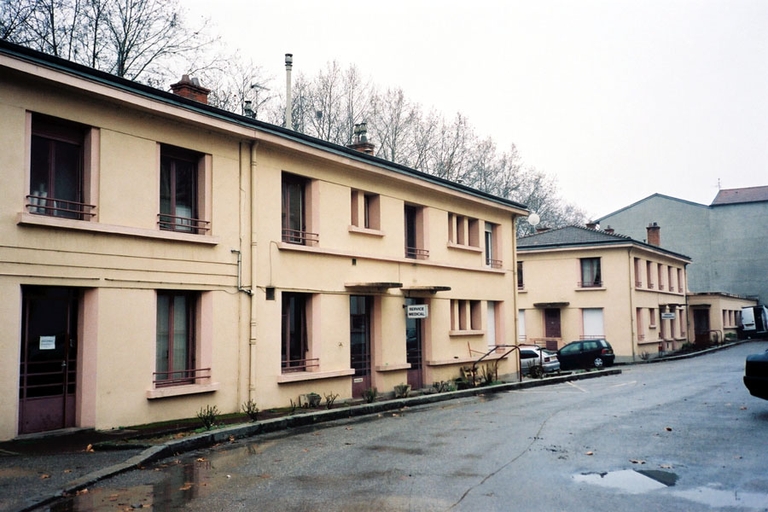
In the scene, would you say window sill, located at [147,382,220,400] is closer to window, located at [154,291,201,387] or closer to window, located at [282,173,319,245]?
window, located at [154,291,201,387]

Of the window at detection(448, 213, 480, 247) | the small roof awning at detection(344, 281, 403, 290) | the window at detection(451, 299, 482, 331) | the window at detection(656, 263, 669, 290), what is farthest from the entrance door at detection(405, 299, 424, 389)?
the window at detection(656, 263, 669, 290)

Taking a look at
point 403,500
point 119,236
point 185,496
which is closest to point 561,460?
point 403,500

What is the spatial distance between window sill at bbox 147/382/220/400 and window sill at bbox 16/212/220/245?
294 cm

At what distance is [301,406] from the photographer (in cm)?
1568

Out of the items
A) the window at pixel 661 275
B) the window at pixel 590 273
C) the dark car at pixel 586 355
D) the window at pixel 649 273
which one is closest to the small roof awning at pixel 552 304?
Answer: the window at pixel 590 273

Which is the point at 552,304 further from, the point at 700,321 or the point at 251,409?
the point at 251,409

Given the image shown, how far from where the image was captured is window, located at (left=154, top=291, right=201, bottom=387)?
13.4 meters

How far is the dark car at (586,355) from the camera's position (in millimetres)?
31531

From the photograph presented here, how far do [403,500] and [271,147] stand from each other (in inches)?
405

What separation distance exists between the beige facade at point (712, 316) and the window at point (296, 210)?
37703 mm

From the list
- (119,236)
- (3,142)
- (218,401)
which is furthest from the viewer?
(218,401)

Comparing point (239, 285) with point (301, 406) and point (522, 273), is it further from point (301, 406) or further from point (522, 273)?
point (522, 273)

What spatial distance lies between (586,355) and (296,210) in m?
19.9

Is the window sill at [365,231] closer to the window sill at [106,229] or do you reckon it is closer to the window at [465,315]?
the window sill at [106,229]
